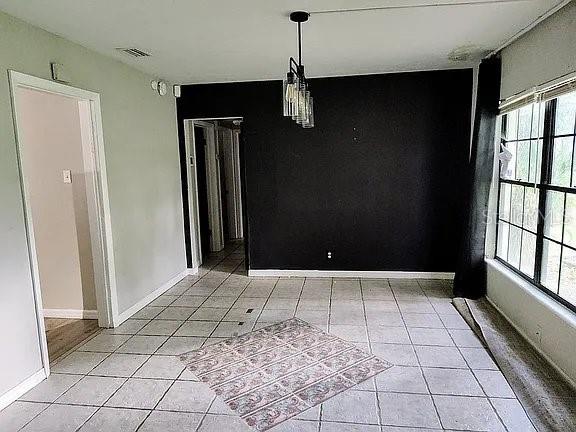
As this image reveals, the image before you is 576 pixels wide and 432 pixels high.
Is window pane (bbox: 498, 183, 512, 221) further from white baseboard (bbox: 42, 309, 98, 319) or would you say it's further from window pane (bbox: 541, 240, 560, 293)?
white baseboard (bbox: 42, 309, 98, 319)

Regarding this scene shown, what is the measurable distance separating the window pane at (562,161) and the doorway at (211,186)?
11.0 ft

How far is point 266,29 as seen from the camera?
9.74ft

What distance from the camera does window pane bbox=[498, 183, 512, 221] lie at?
384 centimetres

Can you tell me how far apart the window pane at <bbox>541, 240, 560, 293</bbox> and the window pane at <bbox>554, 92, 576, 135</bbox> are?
2.64 feet

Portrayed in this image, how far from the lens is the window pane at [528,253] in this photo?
129 inches

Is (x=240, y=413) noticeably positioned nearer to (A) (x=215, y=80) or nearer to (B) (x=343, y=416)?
(B) (x=343, y=416)

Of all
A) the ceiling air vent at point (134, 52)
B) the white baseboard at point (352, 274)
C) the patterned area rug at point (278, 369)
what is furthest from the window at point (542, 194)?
the ceiling air vent at point (134, 52)

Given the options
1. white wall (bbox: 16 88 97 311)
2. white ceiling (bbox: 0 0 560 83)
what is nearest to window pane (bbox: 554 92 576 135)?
white ceiling (bbox: 0 0 560 83)

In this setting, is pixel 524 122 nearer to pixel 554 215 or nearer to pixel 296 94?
pixel 554 215

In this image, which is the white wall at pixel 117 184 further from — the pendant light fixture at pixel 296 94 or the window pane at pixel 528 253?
the window pane at pixel 528 253

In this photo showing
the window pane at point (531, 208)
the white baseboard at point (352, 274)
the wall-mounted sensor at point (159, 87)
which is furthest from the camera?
the white baseboard at point (352, 274)

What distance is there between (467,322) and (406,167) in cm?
192

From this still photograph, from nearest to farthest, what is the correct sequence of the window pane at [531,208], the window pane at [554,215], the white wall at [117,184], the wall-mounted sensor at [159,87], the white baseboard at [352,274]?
the white wall at [117,184]
the window pane at [554,215]
the window pane at [531,208]
the wall-mounted sensor at [159,87]
the white baseboard at [352,274]

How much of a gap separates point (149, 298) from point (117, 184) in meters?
1.29
